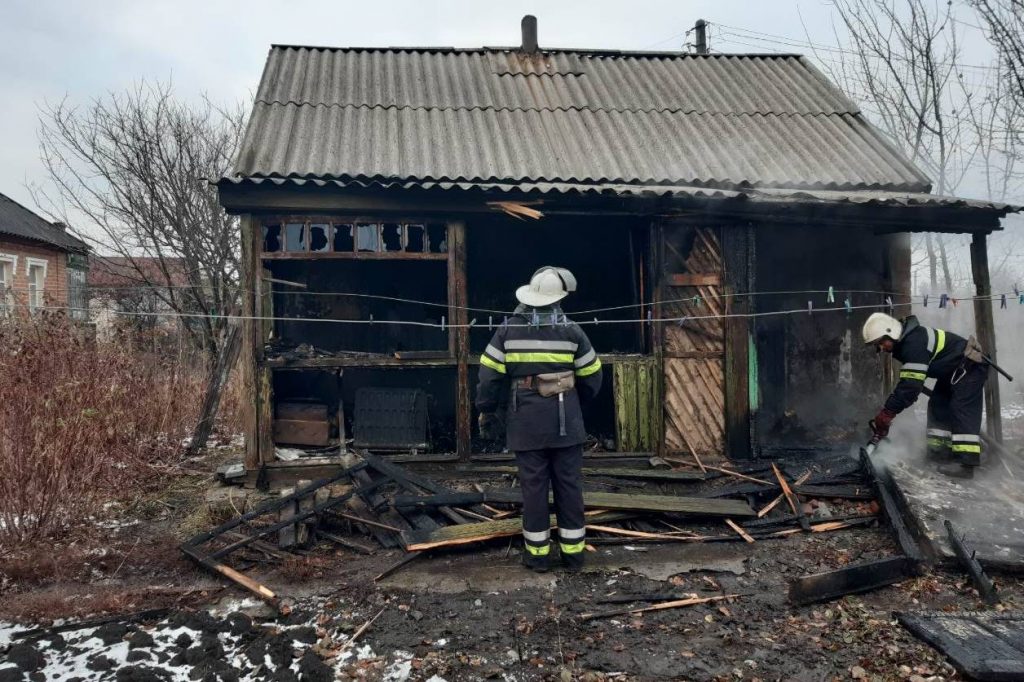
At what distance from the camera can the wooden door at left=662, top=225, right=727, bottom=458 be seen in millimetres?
7617

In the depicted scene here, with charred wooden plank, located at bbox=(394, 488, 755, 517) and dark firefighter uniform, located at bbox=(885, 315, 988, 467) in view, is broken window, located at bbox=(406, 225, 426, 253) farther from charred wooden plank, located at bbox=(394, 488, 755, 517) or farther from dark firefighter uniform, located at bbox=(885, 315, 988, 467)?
dark firefighter uniform, located at bbox=(885, 315, 988, 467)

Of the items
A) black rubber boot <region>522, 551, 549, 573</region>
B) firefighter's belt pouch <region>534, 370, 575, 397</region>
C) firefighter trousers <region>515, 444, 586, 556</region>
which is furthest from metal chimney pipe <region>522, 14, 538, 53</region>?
black rubber boot <region>522, 551, 549, 573</region>

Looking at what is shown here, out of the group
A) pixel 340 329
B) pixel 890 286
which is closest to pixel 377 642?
pixel 340 329

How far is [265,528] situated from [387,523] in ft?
3.32

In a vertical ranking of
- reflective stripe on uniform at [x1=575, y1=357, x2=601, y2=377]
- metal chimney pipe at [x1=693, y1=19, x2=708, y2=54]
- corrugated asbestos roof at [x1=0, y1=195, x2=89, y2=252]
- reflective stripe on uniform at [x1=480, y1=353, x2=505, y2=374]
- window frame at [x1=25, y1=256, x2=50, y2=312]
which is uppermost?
metal chimney pipe at [x1=693, y1=19, x2=708, y2=54]

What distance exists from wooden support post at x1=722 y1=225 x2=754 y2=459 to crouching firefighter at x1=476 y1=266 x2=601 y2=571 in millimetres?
3136

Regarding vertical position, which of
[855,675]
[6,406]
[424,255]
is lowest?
[855,675]

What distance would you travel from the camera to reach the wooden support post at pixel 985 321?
7.35 meters

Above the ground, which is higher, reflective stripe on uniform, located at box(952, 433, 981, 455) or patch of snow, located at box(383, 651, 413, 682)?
reflective stripe on uniform, located at box(952, 433, 981, 455)

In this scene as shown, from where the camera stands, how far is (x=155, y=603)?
432 centimetres

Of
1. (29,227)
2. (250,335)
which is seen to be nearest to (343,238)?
(250,335)

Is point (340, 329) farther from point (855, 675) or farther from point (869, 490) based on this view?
point (855, 675)

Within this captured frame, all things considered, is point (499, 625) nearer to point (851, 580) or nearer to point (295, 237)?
point (851, 580)

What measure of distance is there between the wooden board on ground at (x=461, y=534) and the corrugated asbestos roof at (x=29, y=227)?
22.5m
